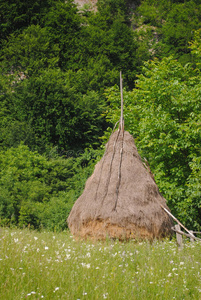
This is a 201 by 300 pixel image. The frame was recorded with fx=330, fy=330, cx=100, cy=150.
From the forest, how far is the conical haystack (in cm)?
224

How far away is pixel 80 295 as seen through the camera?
3420 mm

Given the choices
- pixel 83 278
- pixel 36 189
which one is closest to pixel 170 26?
pixel 36 189

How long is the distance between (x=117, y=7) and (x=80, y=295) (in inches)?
1465

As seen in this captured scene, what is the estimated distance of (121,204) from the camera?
23.9 feet

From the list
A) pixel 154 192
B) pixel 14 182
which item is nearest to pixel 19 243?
pixel 154 192

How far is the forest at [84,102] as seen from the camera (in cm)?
1350

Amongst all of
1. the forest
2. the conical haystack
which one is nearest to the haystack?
the conical haystack

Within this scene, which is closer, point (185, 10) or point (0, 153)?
point (0, 153)

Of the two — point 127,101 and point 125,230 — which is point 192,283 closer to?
point 125,230

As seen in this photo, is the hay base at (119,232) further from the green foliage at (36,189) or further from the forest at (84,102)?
the green foliage at (36,189)

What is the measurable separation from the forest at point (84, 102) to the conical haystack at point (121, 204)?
2.24 metres

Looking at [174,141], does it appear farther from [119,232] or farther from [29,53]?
[29,53]

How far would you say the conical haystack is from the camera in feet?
23.1

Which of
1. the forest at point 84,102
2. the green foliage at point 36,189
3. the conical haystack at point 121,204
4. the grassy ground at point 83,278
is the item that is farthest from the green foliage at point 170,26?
the grassy ground at point 83,278
